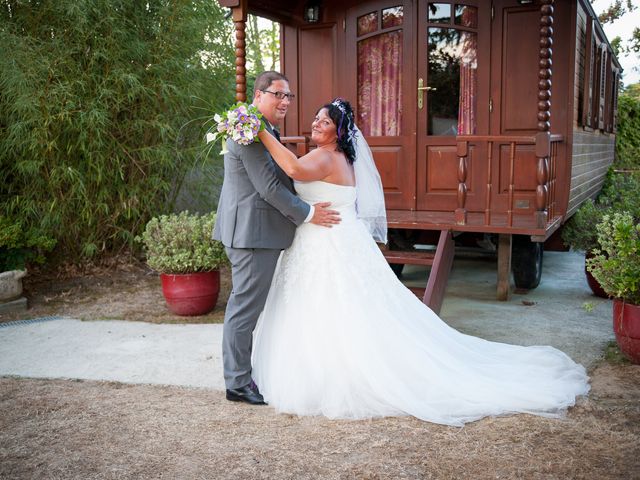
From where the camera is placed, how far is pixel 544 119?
5312 mm

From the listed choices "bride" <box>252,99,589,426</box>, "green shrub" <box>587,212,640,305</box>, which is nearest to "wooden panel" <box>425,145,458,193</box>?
"green shrub" <box>587,212,640,305</box>

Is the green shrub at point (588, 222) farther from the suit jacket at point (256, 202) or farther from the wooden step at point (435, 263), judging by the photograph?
the suit jacket at point (256, 202)

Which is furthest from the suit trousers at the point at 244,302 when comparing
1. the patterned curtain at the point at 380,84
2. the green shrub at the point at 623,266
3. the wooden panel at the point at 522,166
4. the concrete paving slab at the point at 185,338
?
the patterned curtain at the point at 380,84

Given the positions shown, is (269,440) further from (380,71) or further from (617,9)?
(617,9)

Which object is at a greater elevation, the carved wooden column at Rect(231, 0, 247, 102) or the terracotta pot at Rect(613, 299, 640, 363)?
the carved wooden column at Rect(231, 0, 247, 102)

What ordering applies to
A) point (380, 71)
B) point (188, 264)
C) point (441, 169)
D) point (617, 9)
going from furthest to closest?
point (617, 9)
point (380, 71)
point (441, 169)
point (188, 264)

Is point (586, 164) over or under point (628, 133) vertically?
under

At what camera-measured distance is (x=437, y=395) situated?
3.40m

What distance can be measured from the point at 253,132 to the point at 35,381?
210 cm

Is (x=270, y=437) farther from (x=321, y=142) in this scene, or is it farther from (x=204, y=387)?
(x=321, y=142)

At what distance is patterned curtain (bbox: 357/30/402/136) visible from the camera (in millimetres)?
6574

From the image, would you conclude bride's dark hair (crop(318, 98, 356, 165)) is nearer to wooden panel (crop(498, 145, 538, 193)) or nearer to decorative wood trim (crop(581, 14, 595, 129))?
wooden panel (crop(498, 145, 538, 193))

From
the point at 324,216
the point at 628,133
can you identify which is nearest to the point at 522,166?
the point at 324,216

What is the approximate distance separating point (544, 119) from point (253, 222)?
2980 mm
